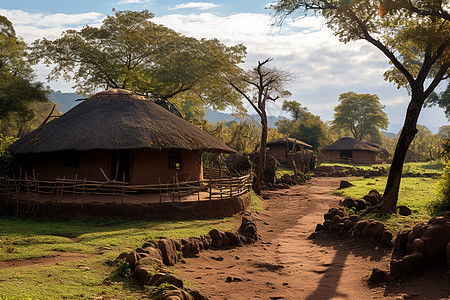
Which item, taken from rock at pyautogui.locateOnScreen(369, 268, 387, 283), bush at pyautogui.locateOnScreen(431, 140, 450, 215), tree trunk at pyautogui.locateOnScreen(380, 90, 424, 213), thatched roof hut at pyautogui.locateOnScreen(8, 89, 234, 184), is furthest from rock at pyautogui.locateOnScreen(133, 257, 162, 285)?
bush at pyautogui.locateOnScreen(431, 140, 450, 215)

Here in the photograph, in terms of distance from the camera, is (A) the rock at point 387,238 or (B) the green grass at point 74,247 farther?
(A) the rock at point 387,238

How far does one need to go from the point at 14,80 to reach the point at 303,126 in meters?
39.5

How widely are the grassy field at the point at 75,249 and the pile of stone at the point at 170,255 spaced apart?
0.31 m

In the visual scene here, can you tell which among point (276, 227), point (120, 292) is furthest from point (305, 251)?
point (120, 292)

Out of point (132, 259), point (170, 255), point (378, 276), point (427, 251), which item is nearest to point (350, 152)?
point (427, 251)

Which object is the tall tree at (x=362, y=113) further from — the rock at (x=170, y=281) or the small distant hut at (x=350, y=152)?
the rock at (x=170, y=281)

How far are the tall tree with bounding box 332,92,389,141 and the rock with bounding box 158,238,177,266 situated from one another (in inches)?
2571

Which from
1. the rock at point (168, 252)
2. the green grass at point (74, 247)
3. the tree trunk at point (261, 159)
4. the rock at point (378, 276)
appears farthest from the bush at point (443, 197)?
the tree trunk at point (261, 159)

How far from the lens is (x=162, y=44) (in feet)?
89.4

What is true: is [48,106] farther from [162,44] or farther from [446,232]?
[446,232]

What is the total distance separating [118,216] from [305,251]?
6.10 metres

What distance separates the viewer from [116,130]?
1449 cm

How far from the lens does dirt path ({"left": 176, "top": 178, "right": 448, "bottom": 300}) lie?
647cm

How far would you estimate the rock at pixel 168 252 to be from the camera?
7.58 metres
